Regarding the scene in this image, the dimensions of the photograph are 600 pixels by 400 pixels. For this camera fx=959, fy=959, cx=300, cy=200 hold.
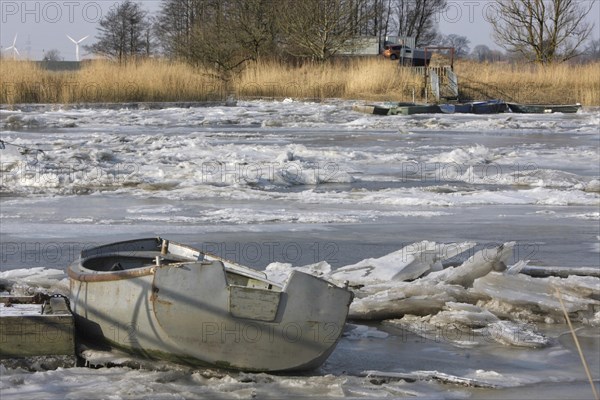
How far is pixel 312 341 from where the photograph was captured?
18.0ft

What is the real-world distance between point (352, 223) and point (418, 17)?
55.4m

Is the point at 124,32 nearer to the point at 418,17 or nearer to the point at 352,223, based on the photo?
the point at 418,17

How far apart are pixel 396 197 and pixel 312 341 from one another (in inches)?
268

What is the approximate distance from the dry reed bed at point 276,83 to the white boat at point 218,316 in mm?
24020

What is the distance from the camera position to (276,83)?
35.5 m

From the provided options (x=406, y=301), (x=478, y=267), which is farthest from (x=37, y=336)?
(x=478, y=267)

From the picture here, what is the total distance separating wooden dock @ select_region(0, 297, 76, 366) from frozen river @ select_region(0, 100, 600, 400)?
19 centimetres

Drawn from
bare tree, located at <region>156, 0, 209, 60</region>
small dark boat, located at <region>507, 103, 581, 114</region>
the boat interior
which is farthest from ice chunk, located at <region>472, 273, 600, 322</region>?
bare tree, located at <region>156, 0, 209, 60</region>

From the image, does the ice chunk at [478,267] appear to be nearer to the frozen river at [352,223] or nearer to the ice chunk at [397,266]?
the frozen river at [352,223]

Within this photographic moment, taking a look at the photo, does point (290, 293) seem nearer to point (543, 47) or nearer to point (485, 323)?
point (485, 323)

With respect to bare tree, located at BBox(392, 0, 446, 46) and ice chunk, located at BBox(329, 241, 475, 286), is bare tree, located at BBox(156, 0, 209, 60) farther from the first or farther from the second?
ice chunk, located at BBox(329, 241, 475, 286)

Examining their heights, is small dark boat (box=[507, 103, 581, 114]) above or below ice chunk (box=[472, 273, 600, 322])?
above

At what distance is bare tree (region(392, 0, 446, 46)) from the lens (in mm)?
62750

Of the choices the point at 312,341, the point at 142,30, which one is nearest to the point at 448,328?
the point at 312,341
